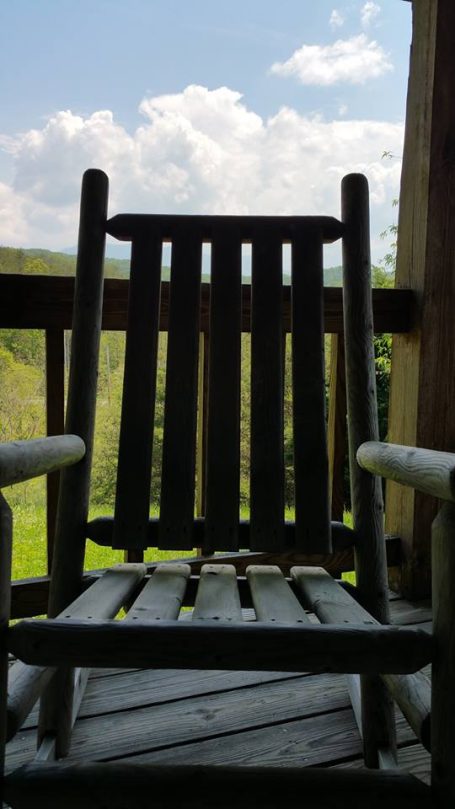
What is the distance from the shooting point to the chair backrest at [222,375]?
Result: 0.89 metres

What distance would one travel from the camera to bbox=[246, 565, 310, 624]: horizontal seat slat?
60 cm

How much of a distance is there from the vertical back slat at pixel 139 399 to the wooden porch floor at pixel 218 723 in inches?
12.5

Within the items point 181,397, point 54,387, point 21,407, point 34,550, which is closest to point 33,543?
point 34,550

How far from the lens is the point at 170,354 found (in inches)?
37.1

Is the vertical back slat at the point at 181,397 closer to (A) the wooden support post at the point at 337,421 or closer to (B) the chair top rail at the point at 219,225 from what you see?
(B) the chair top rail at the point at 219,225

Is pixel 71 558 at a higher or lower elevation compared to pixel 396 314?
lower

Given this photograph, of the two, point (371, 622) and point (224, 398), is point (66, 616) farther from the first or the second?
point (224, 398)

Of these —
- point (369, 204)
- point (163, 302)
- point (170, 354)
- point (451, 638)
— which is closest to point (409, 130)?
point (369, 204)

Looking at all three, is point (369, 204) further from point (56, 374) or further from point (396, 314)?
point (56, 374)

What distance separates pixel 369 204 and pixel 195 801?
926 millimetres

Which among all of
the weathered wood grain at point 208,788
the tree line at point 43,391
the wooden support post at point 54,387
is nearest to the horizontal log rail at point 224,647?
the weathered wood grain at point 208,788

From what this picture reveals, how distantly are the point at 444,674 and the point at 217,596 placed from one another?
29cm

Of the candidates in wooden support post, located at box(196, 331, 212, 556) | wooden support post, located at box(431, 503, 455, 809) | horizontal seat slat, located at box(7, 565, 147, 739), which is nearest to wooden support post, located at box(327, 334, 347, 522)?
wooden support post, located at box(196, 331, 212, 556)

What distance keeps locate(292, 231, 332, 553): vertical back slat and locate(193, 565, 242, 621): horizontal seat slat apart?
147 mm
